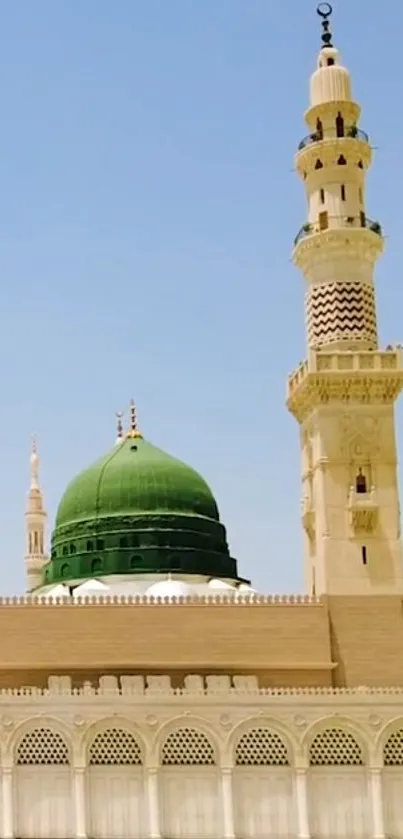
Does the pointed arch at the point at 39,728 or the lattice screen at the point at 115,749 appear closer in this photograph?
the pointed arch at the point at 39,728

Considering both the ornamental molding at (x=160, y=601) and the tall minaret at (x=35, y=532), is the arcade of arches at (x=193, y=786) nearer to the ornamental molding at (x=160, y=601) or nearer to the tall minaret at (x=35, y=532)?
the ornamental molding at (x=160, y=601)

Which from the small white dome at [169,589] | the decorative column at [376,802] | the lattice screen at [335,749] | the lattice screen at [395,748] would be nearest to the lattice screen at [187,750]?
the lattice screen at [335,749]

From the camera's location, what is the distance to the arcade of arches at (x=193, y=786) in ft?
83.9

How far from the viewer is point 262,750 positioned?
26047 mm

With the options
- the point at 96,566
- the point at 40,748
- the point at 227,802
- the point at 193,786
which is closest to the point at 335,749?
the point at 227,802

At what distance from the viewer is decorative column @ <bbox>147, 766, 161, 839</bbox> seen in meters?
25.5

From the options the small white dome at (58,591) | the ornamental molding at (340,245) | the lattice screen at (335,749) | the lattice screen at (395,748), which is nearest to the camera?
the lattice screen at (335,749)

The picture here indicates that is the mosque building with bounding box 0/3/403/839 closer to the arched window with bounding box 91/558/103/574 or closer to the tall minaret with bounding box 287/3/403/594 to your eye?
the tall minaret with bounding box 287/3/403/594

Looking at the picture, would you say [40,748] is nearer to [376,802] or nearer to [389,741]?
[376,802]

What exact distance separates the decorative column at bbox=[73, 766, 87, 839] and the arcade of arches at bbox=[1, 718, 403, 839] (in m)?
0.02

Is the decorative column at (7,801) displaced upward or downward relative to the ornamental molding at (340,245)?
downward

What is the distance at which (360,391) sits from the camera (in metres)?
29.8

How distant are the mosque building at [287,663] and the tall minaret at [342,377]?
0.12 feet

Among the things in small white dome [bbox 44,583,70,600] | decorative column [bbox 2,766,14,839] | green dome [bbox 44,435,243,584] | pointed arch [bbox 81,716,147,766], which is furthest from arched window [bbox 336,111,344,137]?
decorative column [bbox 2,766,14,839]
